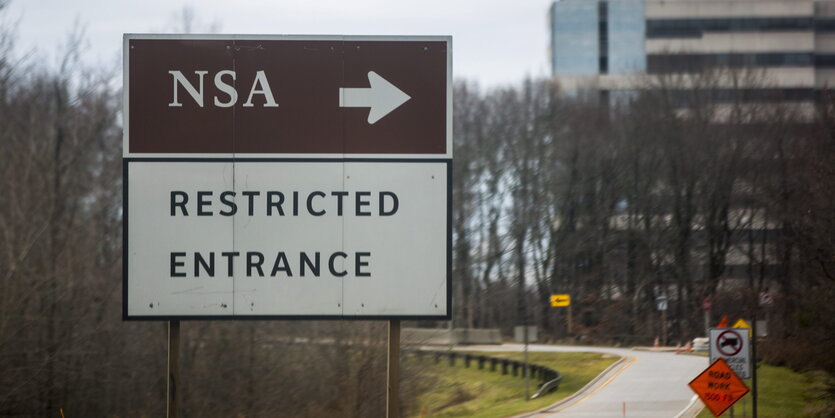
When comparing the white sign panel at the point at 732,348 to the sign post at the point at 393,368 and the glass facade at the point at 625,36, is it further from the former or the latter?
the glass facade at the point at 625,36

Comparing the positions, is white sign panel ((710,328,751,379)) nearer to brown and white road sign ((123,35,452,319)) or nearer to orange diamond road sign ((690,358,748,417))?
orange diamond road sign ((690,358,748,417))

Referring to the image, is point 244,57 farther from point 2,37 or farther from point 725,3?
point 725,3

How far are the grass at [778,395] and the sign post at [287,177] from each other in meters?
22.4

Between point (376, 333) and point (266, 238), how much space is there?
21.0 metres

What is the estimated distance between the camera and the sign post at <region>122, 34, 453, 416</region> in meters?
9.66

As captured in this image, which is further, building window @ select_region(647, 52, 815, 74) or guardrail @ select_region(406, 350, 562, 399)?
building window @ select_region(647, 52, 815, 74)

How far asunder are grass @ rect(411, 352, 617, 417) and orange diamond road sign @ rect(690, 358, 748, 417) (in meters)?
10.5

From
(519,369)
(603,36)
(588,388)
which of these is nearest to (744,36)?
(603,36)

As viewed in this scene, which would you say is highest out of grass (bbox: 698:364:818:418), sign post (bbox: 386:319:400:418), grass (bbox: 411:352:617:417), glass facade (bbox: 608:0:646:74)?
glass facade (bbox: 608:0:646:74)

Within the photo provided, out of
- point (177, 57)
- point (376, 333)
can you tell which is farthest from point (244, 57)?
point (376, 333)

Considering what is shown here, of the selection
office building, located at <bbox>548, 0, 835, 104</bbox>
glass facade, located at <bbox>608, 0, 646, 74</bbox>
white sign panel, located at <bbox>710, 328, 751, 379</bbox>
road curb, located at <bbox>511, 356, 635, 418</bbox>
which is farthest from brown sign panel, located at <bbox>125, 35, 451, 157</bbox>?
glass facade, located at <bbox>608, 0, 646, 74</bbox>

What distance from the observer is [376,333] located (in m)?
30.5

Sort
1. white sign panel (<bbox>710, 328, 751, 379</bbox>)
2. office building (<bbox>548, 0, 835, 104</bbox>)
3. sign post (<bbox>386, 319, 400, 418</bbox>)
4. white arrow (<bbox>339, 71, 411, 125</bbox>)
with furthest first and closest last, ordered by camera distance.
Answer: office building (<bbox>548, 0, 835, 104</bbox>) < white sign panel (<bbox>710, 328, 751, 379</bbox>) < sign post (<bbox>386, 319, 400, 418</bbox>) < white arrow (<bbox>339, 71, 411, 125</bbox>)

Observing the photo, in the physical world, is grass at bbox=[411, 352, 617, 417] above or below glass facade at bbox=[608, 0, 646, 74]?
below
